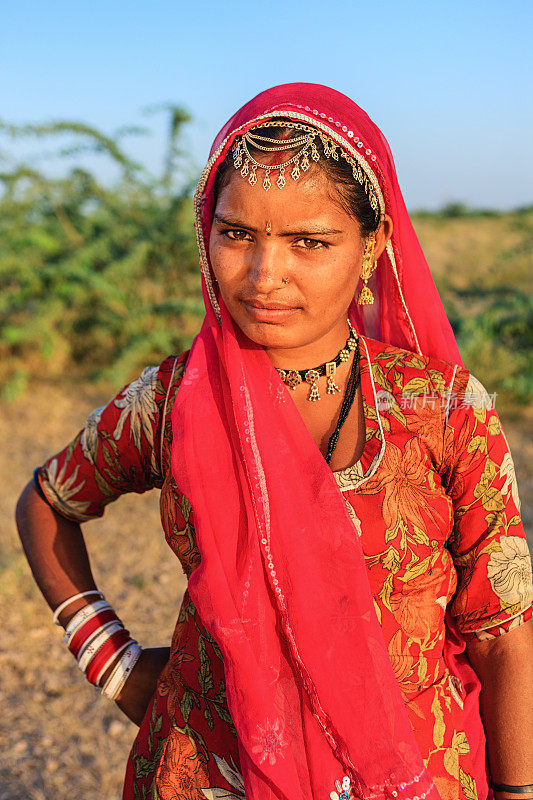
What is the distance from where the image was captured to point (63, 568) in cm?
172

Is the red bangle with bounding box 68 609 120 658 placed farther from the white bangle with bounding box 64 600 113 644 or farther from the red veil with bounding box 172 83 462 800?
the red veil with bounding box 172 83 462 800

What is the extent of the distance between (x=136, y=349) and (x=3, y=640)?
3.28 meters

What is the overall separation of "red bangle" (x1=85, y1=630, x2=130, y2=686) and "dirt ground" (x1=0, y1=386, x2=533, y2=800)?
1355 mm

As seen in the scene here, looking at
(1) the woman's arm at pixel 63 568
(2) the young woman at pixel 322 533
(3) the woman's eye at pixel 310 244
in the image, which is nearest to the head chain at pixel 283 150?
(2) the young woman at pixel 322 533

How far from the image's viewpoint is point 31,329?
264 inches

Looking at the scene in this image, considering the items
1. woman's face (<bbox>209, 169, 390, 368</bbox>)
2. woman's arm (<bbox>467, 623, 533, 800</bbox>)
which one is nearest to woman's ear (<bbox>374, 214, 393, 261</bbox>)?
woman's face (<bbox>209, 169, 390, 368</bbox>)

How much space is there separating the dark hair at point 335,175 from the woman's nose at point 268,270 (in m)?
0.16

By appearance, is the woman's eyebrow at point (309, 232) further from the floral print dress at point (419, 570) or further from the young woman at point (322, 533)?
the floral print dress at point (419, 570)

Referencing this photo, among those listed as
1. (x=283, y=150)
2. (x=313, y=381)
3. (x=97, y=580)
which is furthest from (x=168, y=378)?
(x=97, y=580)

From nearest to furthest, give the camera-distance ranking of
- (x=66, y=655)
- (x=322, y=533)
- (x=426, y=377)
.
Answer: (x=322, y=533)
(x=426, y=377)
(x=66, y=655)

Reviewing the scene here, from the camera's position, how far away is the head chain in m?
1.37

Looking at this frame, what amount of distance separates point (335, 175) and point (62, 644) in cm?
295

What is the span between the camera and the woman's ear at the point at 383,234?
159cm

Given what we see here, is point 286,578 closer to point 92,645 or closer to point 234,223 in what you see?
point 92,645
